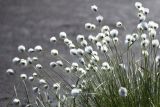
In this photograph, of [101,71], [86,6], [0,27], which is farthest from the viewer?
[86,6]

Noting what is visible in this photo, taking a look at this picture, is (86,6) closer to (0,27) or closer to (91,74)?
(0,27)

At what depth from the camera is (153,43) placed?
80.5 inches

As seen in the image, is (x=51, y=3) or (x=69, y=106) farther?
(x=51, y=3)

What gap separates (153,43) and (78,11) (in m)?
3.40

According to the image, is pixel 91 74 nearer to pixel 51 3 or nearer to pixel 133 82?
pixel 133 82

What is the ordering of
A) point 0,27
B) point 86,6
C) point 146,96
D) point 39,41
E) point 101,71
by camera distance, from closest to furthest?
point 146,96 < point 101,71 < point 39,41 < point 0,27 < point 86,6

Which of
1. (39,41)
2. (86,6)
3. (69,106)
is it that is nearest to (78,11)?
(86,6)

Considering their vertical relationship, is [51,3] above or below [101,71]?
above

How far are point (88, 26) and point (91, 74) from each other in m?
0.24

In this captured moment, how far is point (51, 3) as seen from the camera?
5.77 m

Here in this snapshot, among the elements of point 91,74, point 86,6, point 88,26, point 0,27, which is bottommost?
point 91,74

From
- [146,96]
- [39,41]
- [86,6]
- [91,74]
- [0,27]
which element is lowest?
[146,96]

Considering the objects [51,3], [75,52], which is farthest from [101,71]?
[51,3]

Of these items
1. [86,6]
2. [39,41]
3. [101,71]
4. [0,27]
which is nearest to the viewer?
[101,71]
